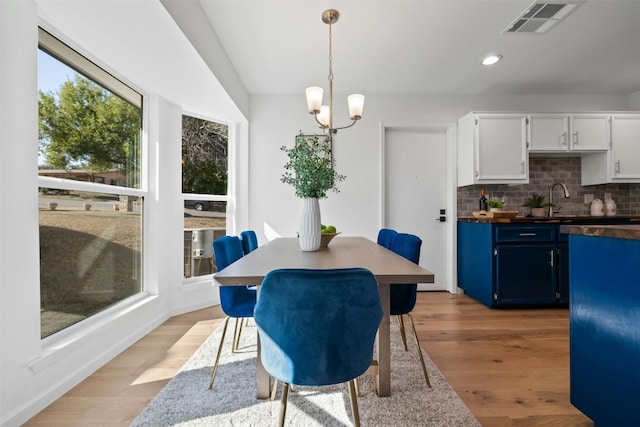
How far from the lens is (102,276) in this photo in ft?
7.46

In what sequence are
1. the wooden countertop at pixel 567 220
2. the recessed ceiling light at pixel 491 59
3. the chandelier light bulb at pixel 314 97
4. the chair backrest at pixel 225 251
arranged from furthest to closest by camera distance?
1. the wooden countertop at pixel 567 220
2. the recessed ceiling light at pixel 491 59
3. the chandelier light bulb at pixel 314 97
4. the chair backrest at pixel 225 251

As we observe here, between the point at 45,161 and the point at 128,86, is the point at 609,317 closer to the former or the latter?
the point at 45,161

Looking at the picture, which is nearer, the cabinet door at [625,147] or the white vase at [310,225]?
the white vase at [310,225]

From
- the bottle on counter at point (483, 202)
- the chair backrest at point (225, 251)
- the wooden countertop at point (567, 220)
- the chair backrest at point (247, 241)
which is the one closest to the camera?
the chair backrest at point (225, 251)

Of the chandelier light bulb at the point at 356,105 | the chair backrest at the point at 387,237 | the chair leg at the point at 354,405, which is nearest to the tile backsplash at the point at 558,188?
the chair backrest at the point at 387,237

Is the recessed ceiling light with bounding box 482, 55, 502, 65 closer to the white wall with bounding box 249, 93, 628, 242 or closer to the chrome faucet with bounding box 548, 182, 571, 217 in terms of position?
the white wall with bounding box 249, 93, 628, 242

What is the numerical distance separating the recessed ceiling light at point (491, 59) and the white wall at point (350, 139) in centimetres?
83

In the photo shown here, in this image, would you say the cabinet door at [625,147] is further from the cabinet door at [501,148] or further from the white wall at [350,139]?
the cabinet door at [501,148]

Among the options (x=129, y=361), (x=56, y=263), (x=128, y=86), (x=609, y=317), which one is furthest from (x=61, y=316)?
(x=609, y=317)

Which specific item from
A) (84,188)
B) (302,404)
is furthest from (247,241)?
(302,404)

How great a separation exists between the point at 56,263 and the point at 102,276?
1.47 feet

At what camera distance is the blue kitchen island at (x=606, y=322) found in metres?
1.15

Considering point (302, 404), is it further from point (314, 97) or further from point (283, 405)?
point (314, 97)

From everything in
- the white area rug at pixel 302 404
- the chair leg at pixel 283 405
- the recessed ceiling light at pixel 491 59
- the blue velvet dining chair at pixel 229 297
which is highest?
the recessed ceiling light at pixel 491 59
